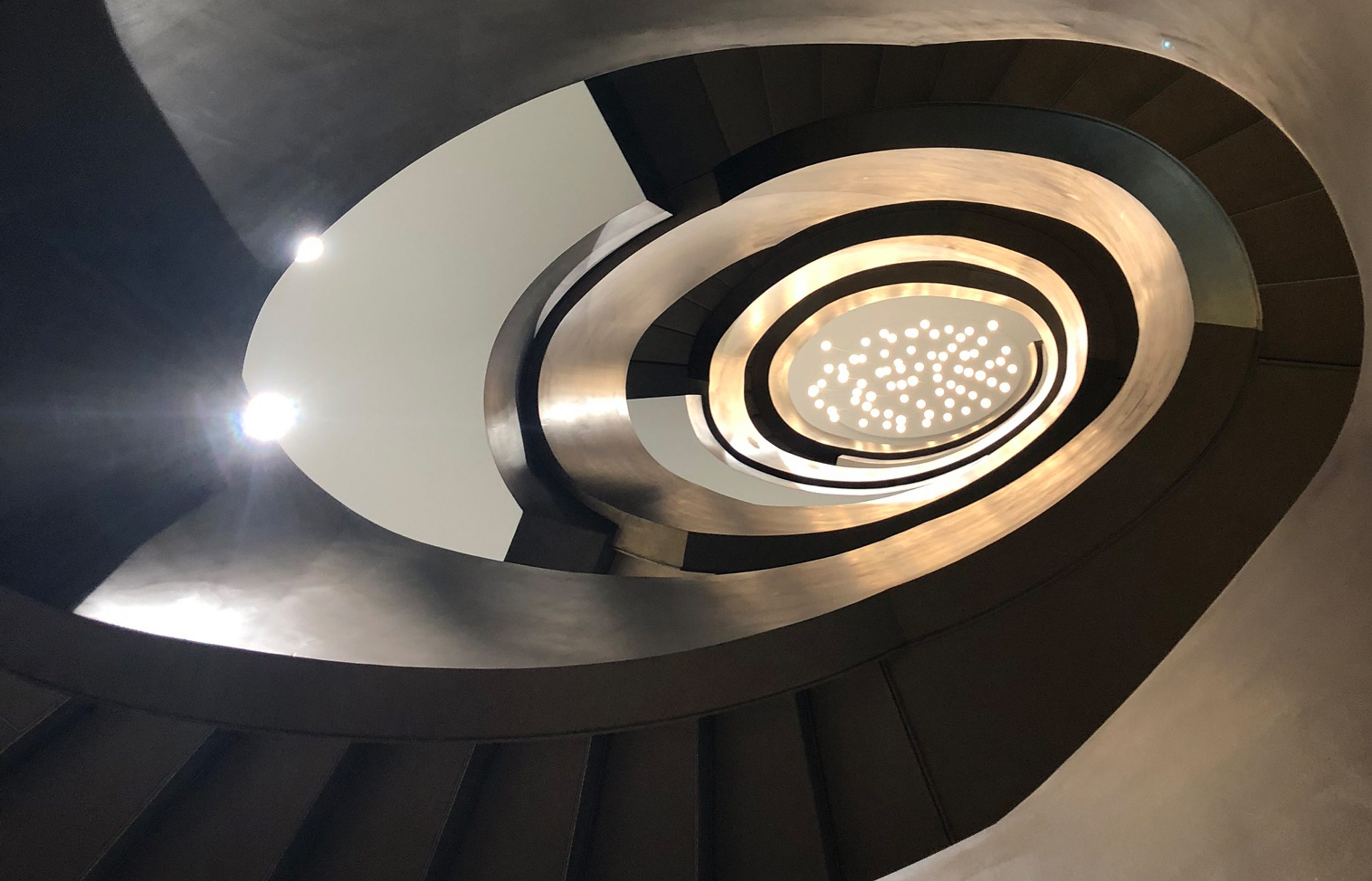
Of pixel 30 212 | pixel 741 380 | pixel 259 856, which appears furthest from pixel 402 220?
pixel 741 380

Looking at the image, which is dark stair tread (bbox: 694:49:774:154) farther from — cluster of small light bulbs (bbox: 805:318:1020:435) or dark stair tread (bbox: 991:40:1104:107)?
cluster of small light bulbs (bbox: 805:318:1020:435)

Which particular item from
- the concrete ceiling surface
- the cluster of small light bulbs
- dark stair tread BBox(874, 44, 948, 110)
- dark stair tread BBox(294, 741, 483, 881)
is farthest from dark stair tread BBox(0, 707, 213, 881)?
the cluster of small light bulbs

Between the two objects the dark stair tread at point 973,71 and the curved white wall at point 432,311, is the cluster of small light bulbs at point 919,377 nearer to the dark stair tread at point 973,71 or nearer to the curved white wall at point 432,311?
the dark stair tread at point 973,71

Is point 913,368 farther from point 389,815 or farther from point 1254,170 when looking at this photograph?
point 389,815

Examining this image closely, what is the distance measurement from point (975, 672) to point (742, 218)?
4.06 m

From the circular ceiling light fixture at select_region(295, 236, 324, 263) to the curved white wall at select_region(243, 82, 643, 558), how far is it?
64 cm

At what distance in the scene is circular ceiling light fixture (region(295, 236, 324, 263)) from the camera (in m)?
2.40

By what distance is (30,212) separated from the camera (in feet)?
5.45

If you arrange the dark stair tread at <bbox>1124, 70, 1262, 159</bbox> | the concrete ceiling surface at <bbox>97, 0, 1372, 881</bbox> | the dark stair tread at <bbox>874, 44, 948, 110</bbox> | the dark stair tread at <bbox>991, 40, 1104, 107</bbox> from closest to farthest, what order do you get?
the concrete ceiling surface at <bbox>97, 0, 1372, 881</bbox>
the dark stair tread at <bbox>1124, 70, 1262, 159</bbox>
the dark stair tread at <bbox>991, 40, 1104, 107</bbox>
the dark stair tread at <bbox>874, 44, 948, 110</bbox>

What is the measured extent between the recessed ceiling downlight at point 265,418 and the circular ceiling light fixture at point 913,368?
629 cm

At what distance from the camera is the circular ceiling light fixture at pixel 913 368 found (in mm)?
8273

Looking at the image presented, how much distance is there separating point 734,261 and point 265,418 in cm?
465

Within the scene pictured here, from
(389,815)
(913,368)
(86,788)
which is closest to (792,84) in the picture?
(389,815)

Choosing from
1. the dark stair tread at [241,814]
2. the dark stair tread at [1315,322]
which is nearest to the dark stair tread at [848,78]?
the dark stair tread at [1315,322]
